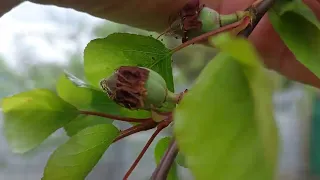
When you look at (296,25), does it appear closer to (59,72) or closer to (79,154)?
(79,154)

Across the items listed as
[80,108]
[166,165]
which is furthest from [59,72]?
[166,165]

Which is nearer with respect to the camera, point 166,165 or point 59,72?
point 166,165

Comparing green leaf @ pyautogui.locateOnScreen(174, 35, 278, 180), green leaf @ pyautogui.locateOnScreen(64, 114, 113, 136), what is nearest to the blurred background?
green leaf @ pyautogui.locateOnScreen(64, 114, 113, 136)

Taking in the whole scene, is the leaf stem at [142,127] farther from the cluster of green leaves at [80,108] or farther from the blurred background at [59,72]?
the blurred background at [59,72]

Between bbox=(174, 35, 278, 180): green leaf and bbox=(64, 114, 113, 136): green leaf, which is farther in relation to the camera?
bbox=(64, 114, 113, 136): green leaf

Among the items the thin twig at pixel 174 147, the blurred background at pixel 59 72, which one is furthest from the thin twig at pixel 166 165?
the blurred background at pixel 59 72

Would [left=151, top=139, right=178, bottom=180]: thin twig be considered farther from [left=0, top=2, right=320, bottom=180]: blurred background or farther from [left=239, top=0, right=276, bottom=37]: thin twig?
[left=0, top=2, right=320, bottom=180]: blurred background

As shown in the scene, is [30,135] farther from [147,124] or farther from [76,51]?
[76,51]

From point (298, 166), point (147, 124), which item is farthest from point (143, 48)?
point (298, 166)
